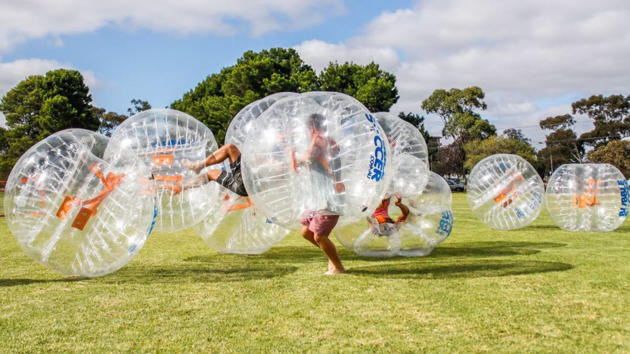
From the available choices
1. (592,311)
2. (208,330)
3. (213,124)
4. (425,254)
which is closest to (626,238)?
(425,254)

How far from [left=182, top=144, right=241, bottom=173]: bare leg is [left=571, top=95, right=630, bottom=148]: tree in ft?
189

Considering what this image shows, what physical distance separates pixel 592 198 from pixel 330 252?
24.1 ft

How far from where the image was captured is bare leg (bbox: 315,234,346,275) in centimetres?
539

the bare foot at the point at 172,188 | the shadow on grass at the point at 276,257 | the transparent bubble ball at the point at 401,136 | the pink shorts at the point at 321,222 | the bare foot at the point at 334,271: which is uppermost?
the transparent bubble ball at the point at 401,136

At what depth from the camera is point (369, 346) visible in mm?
3201

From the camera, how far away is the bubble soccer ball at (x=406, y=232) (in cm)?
658

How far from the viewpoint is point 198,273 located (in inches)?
232

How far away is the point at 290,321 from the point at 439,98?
50.7 meters

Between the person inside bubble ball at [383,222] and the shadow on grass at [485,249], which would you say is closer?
the person inside bubble ball at [383,222]

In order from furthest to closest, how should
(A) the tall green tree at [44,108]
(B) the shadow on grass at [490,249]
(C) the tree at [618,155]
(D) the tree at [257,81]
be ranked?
(C) the tree at [618,155] < (A) the tall green tree at [44,108] < (D) the tree at [257,81] < (B) the shadow on grass at [490,249]

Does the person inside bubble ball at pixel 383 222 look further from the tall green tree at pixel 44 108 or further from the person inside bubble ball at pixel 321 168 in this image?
the tall green tree at pixel 44 108

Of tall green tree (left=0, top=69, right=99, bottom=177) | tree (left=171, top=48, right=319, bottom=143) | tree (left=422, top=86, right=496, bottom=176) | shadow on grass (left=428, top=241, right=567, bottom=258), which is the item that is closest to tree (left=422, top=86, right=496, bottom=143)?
tree (left=422, top=86, right=496, bottom=176)

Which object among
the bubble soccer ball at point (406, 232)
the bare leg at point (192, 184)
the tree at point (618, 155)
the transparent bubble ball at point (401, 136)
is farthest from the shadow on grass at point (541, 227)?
the tree at point (618, 155)

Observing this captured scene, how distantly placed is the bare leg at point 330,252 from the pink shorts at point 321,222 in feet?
0.20
